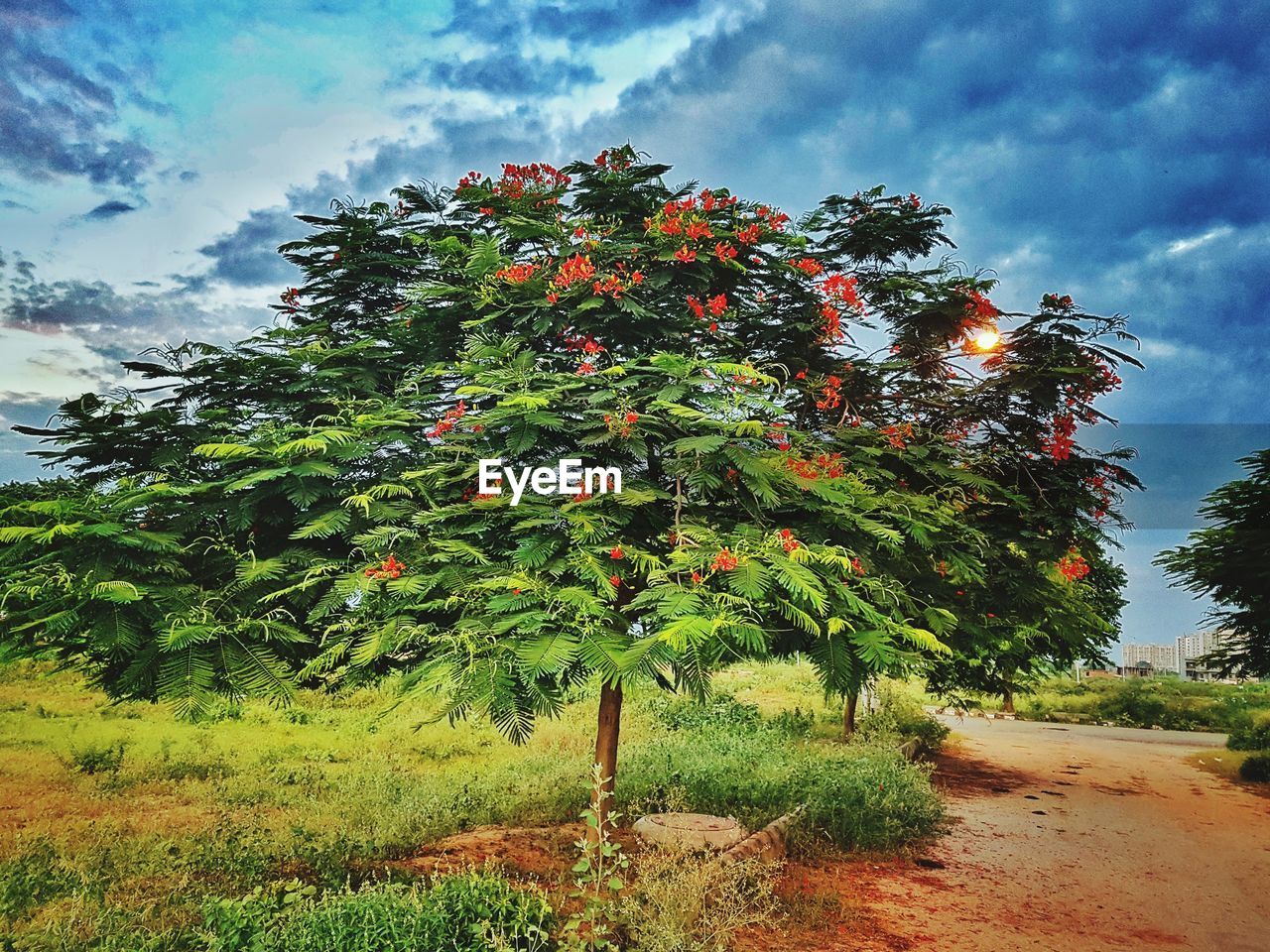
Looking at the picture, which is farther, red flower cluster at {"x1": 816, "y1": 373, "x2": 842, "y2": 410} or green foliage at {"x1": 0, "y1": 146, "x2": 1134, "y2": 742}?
red flower cluster at {"x1": 816, "y1": 373, "x2": 842, "y2": 410}

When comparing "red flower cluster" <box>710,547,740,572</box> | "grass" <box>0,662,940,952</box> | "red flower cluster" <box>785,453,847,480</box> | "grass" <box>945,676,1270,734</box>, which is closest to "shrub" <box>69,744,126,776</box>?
"grass" <box>0,662,940,952</box>

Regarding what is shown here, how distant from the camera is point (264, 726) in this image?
9703 mm

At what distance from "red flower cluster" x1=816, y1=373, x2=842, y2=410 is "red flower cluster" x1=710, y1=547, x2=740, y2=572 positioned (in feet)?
7.25

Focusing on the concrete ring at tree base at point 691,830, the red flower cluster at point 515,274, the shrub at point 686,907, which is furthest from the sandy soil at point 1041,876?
the red flower cluster at point 515,274

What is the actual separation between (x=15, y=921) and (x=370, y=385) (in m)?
4.18

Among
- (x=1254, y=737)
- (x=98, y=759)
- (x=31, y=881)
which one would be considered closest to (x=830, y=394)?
(x=31, y=881)

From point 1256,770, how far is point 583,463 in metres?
14.4

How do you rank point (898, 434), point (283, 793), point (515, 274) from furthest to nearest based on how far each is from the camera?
point (283, 793), point (898, 434), point (515, 274)

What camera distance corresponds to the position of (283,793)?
7.91 meters

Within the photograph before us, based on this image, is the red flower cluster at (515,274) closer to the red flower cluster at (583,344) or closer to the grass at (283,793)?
the red flower cluster at (583,344)

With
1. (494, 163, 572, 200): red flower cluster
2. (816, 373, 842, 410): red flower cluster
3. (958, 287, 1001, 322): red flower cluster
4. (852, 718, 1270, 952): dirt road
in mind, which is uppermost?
(494, 163, 572, 200): red flower cluster

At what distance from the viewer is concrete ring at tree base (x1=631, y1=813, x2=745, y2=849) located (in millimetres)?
5938

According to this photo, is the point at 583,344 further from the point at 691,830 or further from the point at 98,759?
the point at 98,759

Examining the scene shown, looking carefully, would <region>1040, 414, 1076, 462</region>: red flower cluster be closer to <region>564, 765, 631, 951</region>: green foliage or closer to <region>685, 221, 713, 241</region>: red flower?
<region>685, 221, 713, 241</region>: red flower
